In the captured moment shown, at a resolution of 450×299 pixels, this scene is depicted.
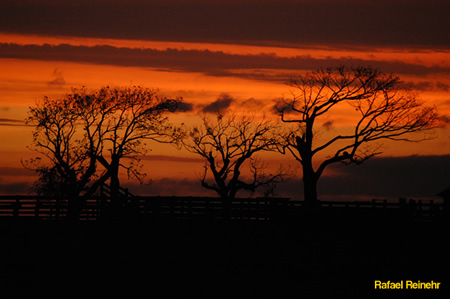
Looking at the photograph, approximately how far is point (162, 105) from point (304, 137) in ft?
34.8

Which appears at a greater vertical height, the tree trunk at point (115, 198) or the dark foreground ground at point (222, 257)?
the tree trunk at point (115, 198)

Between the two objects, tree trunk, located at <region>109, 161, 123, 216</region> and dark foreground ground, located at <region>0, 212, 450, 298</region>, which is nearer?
dark foreground ground, located at <region>0, 212, 450, 298</region>

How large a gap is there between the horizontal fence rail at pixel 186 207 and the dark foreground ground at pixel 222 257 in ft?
2.38

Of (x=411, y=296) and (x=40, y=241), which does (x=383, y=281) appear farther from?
(x=40, y=241)

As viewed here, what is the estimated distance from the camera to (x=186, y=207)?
4394 centimetres

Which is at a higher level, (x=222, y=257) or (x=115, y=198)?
(x=115, y=198)

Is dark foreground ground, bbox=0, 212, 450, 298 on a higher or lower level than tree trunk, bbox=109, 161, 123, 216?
lower

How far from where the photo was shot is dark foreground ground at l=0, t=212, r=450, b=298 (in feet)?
109

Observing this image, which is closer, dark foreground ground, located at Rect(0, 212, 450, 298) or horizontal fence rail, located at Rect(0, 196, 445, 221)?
dark foreground ground, located at Rect(0, 212, 450, 298)

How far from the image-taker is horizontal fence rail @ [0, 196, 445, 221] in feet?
142

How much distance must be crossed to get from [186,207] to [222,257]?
615 centimetres

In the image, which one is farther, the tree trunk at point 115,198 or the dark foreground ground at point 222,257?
→ the tree trunk at point 115,198

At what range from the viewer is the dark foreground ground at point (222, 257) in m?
33.3

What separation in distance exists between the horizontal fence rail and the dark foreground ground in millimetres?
724
